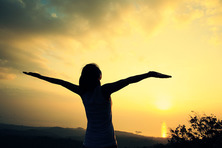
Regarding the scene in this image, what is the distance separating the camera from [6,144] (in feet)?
282

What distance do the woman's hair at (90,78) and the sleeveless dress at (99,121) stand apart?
0.10 m

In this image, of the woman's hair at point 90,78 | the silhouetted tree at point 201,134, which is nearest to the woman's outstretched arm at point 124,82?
the woman's hair at point 90,78

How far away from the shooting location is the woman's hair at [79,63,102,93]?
219 centimetres

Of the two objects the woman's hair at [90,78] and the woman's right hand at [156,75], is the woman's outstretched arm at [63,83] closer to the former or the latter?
the woman's hair at [90,78]

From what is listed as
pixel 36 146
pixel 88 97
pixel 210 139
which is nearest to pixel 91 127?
pixel 88 97

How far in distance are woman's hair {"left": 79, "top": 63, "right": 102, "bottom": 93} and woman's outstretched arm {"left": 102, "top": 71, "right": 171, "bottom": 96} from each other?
0.92 ft

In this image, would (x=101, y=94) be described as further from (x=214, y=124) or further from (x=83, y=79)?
(x=214, y=124)

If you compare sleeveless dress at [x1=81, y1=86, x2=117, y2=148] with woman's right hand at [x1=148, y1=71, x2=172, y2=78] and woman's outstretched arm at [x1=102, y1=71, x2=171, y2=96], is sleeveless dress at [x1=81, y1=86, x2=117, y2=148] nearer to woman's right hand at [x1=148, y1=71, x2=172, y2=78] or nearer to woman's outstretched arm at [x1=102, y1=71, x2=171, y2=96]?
woman's outstretched arm at [x1=102, y1=71, x2=171, y2=96]

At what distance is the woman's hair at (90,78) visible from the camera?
7.20 ft

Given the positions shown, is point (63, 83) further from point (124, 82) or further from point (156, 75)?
point (156, 75)

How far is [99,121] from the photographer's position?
211 cm

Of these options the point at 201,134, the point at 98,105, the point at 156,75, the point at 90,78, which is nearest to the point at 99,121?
the point at 98,105

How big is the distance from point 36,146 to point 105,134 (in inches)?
3896

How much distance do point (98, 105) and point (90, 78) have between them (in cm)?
42
